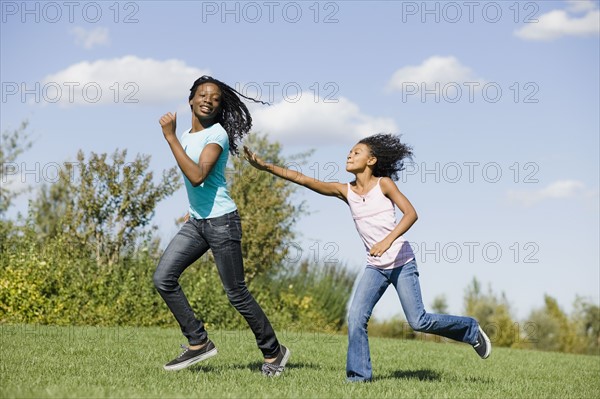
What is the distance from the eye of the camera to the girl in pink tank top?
638 cm

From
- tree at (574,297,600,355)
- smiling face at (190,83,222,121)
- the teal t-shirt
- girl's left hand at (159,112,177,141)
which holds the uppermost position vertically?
smiling face at (190,83,222,121)

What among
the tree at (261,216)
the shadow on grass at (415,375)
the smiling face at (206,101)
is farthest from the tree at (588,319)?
the smiling face at (206,101)

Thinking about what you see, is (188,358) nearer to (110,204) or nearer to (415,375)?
(415,375)

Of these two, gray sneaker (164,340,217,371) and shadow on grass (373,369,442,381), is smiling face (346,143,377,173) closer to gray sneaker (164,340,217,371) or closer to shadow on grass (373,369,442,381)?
shadow on grass (373,369,442,381)

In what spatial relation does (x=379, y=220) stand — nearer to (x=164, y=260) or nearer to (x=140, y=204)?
(x=164, y=260)

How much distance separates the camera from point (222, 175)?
6305 millimetres

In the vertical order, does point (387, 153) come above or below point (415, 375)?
above

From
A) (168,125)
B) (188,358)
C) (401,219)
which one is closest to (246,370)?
(188,358)

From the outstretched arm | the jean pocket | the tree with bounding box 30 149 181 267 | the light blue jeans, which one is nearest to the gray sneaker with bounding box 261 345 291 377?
the light blue jeans

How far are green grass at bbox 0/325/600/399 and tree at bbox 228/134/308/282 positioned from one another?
485cm

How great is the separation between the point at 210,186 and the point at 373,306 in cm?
167

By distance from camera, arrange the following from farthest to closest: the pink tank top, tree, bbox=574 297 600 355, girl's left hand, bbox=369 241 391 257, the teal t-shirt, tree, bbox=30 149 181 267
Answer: tree, bbox=574 297 600 355 → tree, bbox=30 149 181 267 → the pink tank top → the teal t-shirt → girl's left hand, bbox=369 241 391 257

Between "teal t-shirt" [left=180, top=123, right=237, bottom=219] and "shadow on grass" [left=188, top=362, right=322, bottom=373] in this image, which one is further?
"shadow on grass" [left=188, top=362, right=322, bottom=373]

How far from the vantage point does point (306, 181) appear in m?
6.75
